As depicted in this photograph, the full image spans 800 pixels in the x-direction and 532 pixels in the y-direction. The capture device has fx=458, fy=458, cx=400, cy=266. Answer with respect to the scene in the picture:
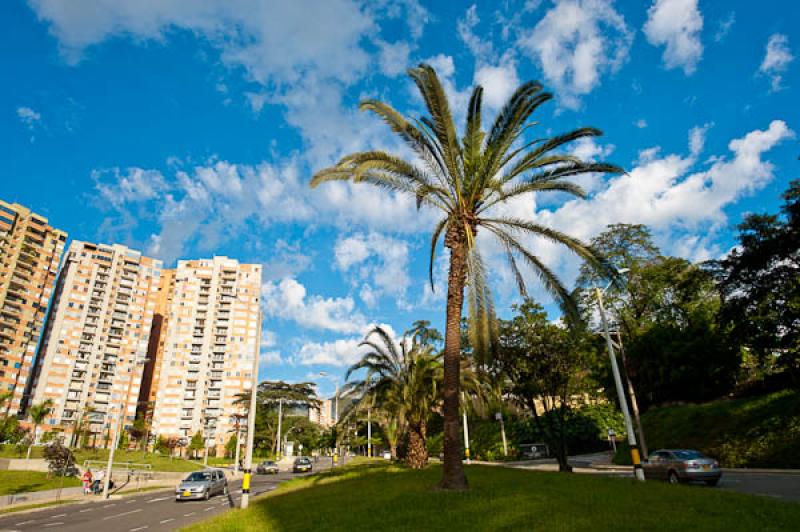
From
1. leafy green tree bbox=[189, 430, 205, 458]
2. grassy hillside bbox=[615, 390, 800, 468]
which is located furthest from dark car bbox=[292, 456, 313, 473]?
leafy green tree bbox=[189, 430, 205, 458]

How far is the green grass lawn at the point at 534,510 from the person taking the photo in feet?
27.5

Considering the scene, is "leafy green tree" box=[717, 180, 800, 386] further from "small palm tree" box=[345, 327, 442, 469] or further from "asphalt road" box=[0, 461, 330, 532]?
"asphalt road" box=[0, 461, 330, 532]

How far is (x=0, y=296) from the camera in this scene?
83.0 metres

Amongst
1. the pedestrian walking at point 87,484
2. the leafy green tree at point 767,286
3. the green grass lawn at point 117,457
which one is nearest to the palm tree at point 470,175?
the leafy green tree at point 767,286

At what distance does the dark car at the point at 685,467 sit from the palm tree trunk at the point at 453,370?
967 cm

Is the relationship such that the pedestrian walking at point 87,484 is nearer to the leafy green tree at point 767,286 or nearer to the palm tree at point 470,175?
the palm tree at point 470,175

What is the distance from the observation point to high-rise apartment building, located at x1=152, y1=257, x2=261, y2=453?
315 ft

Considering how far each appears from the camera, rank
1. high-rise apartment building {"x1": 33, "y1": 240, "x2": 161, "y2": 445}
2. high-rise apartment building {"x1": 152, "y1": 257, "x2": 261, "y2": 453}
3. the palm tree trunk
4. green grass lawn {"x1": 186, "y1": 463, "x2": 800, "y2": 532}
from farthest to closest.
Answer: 1. high-rise apartment building {"x1": 152, "y1": 257, "x2": 261, "y2": 453}
2. high-rise apartment building {"x1": 33, "y1": 240, "x2": 161, "y2": 445}
3. the palm tree trunk
4. green grass lawn {"x1": 186, "y1": 463, "x2": 800, "y2": 532}

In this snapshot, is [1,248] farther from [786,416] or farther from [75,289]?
[786,416]

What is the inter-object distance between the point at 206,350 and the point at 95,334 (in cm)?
2150

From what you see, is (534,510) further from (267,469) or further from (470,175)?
(267,469)

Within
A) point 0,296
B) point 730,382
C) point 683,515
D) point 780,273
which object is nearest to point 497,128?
point 683,515

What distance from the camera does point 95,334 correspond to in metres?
94.0

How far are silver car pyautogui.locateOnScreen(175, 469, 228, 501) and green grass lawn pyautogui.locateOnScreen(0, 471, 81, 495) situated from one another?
12071 mm
